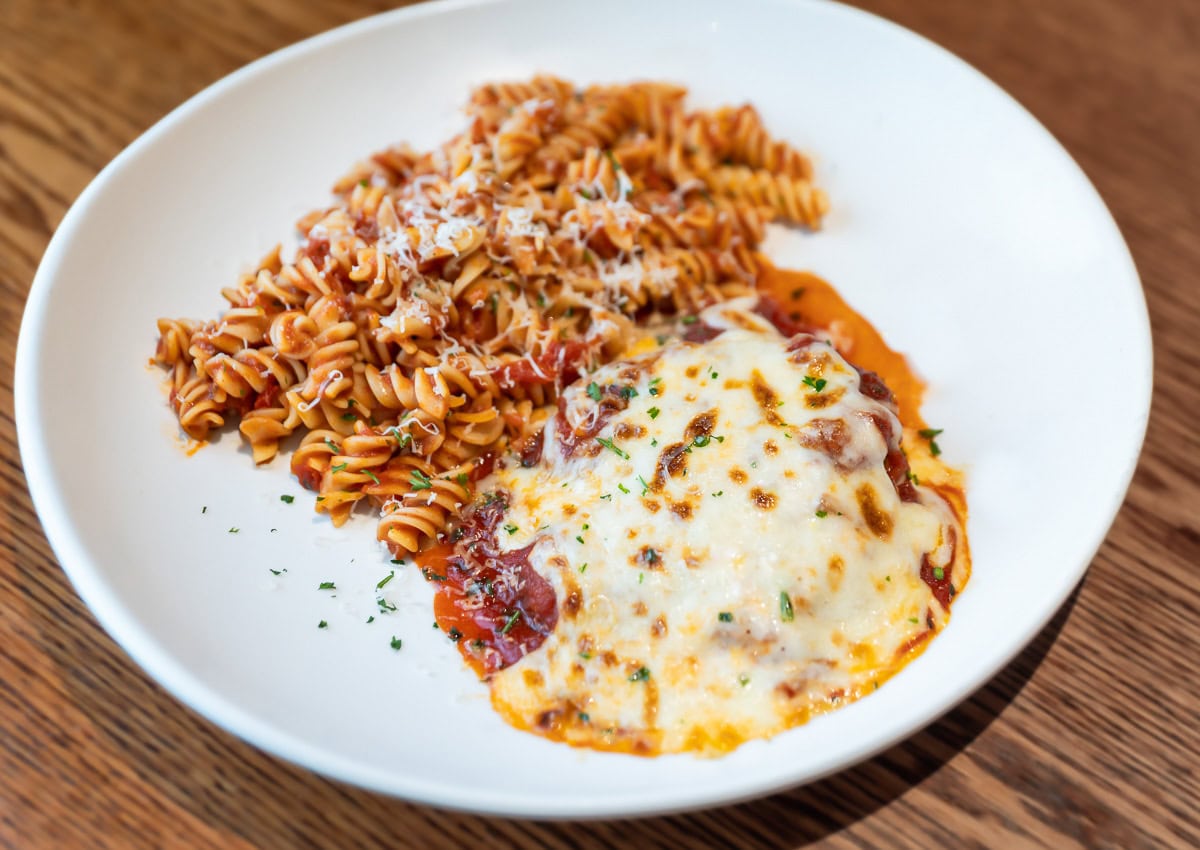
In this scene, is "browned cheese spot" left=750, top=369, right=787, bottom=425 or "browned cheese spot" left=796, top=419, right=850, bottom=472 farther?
"browned cheese spot" left=750, top=369, right=787, bottom=425

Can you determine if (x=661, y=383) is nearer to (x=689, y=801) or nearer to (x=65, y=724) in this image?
(x=689, y=801)

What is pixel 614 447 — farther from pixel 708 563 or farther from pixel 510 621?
pixel 510 621

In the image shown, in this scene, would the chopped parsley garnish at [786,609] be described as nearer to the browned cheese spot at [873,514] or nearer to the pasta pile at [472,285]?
the browned cheese spot at [873,514]

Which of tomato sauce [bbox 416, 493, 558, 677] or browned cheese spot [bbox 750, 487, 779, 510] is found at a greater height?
browned cheese spot [bbox 750, 487, 779, 510]

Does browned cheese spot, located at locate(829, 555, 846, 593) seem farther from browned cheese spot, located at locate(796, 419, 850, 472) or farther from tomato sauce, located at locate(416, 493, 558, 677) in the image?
tomato sauce, located at locate(416, 493, 558, 677)

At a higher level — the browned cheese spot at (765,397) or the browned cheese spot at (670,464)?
the browned cheese spot at (765,397)

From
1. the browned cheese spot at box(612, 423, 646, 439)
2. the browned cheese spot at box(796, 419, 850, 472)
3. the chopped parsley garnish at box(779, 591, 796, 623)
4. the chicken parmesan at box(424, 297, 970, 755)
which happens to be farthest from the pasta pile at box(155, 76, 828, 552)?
the chopped parsley garnish at box(779, 591, 796, 623)

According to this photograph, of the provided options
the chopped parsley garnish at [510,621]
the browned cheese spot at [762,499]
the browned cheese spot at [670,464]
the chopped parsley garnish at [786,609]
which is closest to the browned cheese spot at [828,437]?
the browned cheese spot at [762,499]
